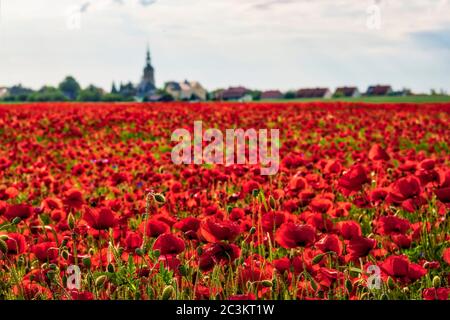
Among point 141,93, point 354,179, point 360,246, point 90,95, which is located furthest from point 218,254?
point 141,93

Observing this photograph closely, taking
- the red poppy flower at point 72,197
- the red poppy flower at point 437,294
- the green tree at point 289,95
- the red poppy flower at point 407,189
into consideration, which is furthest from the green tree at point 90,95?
the red poppy flower at point 437,294

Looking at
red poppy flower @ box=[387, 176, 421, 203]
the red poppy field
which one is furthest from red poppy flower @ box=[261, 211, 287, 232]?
red poppy flower @ box=[387, 176, 421, 203]

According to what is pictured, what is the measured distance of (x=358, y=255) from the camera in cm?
210

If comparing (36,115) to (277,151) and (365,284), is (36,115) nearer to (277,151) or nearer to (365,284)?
(277,151)

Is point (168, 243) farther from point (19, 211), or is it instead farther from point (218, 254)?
point (19, 211)

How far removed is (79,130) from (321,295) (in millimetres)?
10053

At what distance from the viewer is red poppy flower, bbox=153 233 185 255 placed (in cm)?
197

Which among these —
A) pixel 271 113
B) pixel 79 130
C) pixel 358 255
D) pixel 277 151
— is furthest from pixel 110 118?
pixel 358 255

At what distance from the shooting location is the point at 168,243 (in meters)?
1.98

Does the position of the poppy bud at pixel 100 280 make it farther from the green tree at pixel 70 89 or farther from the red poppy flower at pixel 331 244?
the green tree at pixel 70 89

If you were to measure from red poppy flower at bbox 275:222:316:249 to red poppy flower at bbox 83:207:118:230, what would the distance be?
2.20 feet

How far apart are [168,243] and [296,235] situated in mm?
418

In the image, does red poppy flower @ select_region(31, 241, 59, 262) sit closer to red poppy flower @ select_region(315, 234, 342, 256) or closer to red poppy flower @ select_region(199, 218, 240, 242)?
red poppy flower @ select_region(199, 218, 240, 242)

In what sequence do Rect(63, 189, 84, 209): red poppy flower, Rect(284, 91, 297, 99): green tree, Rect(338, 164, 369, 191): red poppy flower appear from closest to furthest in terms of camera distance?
Rect(338, 164, 369, 191): red poppy flower < Rect(63, 189, 84, 209): red poppy flower < Rect(284, 91, 297, 99): green tree
